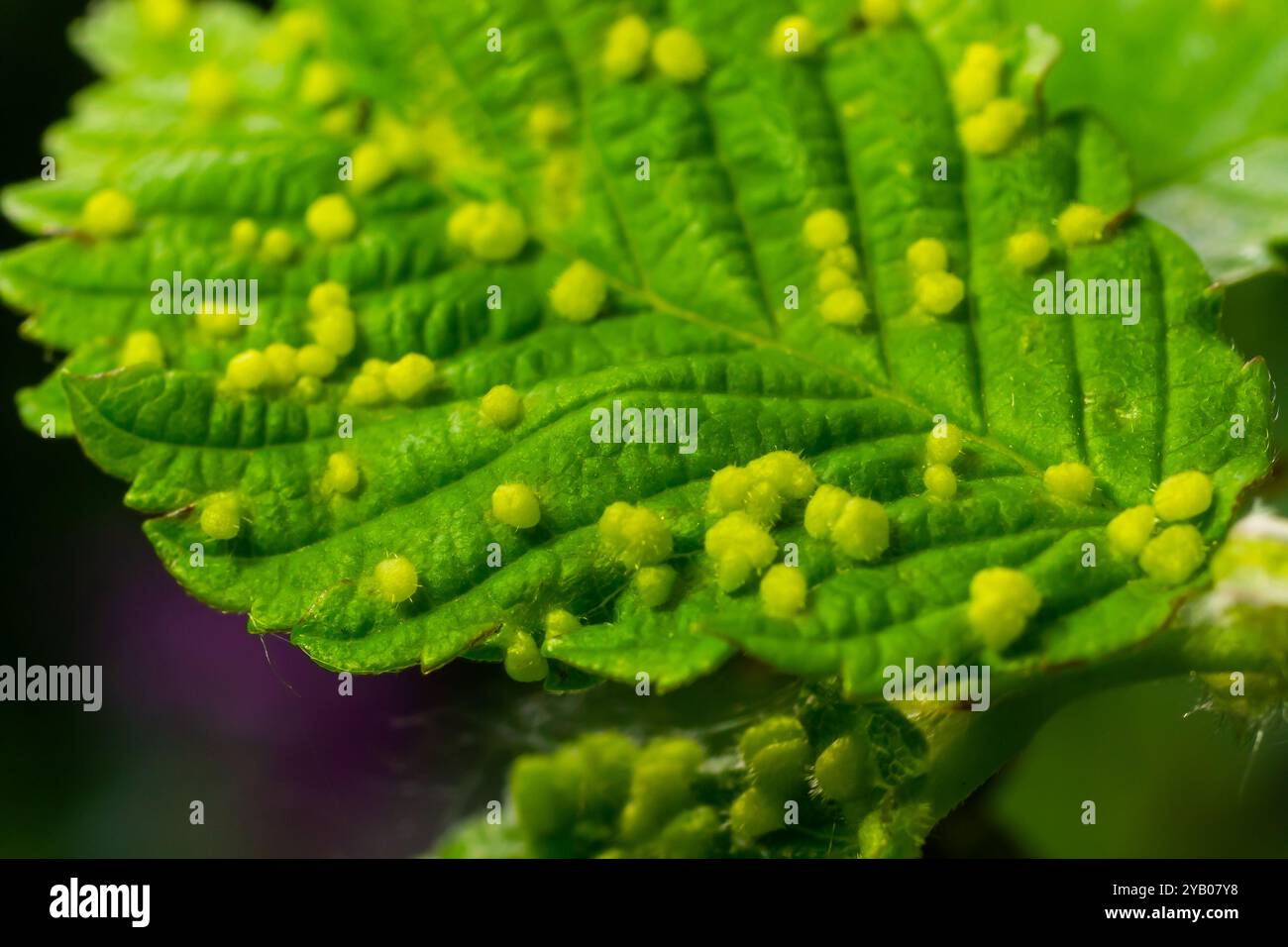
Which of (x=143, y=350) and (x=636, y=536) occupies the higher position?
(x=143, y=350)

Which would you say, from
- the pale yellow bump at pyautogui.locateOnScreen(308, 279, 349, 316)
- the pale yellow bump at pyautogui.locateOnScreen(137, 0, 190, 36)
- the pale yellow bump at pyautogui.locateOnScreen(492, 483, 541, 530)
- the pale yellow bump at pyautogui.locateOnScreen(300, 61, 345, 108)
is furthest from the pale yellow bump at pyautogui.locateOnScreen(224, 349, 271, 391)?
the pale yellow bump at pyautogui.locateOnScreen(137, 0, 190, 36)

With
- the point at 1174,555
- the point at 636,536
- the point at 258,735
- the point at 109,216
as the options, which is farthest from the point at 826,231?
the point at 258,735

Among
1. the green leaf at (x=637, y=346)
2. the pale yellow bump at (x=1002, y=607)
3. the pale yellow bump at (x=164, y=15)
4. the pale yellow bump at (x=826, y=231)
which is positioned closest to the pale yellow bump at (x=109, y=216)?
the green leaf at (x=637, y=346)

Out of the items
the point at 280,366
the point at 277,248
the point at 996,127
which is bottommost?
the point at 280,366

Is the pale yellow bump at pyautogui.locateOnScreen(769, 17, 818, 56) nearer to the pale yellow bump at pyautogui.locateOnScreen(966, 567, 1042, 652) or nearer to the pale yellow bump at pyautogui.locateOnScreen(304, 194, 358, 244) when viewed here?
the pale yellow bump at pyautogui.locateOnScreen(304, 194, 358, 244)

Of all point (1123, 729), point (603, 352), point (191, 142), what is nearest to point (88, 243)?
point (191, 142)

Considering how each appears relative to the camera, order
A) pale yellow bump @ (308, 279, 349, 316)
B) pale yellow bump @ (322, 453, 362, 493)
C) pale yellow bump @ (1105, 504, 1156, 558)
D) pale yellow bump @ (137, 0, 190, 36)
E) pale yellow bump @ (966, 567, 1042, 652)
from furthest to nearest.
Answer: pale yellow bump @ (137, 0, 190, 36) < pale yellow bump @ (308, 279, 349, 316) < pale yellow bump @ (322, 453, 362, 493) < pale yellow bump @ (1105, 504, 1156, 558) < pale yellow bump @ (966, 567, 1042, 652)

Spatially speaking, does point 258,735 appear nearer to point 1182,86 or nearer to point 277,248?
point 277,248

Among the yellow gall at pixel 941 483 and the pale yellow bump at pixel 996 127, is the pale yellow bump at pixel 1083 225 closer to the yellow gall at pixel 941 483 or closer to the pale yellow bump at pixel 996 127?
the pale yellow bump at pixel 996 127
